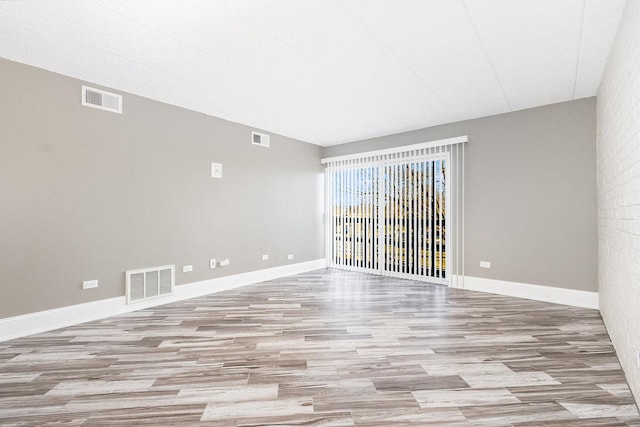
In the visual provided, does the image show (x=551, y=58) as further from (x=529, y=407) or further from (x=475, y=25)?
(x=529, y=407)

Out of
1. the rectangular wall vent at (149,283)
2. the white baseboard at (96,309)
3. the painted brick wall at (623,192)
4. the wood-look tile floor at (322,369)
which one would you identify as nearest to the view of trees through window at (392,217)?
the wood-look tile floor at (322,369)

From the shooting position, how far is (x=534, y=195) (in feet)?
14.6

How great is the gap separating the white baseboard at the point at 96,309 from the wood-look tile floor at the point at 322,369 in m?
0.15

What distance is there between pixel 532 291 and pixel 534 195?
54.8 inches

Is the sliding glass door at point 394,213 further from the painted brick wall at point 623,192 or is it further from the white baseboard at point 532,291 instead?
the painted brick wall at point 623,192

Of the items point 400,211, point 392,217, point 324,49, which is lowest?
point 392,217

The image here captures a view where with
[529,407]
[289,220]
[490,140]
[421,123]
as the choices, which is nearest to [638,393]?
[529,407]

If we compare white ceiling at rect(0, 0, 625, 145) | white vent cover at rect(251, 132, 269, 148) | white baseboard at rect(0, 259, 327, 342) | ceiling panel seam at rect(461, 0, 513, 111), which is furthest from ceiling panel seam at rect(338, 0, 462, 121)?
white baseboard at rect(0, 259, 327, 342)

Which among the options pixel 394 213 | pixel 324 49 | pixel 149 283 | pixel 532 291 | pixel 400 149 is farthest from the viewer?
pixel 394 213

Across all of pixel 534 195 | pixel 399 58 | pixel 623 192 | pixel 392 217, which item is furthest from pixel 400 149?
pixel 623 192

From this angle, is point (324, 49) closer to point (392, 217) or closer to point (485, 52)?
point (485, 52)

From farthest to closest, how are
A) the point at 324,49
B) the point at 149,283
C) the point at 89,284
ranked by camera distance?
the point at 149,283
the point at 89,284
the point at 324,49

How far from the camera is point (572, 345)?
2805 millimetres

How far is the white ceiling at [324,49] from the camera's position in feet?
7.56
